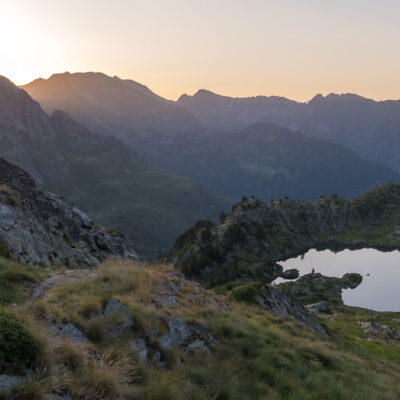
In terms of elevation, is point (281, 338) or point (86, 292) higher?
point (86, 292)

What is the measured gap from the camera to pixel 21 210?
92.2ft

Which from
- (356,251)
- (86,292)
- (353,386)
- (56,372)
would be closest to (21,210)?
(86,292)

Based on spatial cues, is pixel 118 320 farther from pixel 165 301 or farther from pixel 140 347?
pixel 165 301

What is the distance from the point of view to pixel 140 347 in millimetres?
11555

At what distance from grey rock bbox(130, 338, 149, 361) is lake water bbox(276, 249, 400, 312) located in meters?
120

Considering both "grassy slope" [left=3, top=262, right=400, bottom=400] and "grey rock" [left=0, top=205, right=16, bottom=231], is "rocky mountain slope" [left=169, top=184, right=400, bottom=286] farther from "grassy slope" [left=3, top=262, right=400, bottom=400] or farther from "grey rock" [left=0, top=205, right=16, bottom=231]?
"grassy slope" [left=3, top=262, right=400, bottom=400]

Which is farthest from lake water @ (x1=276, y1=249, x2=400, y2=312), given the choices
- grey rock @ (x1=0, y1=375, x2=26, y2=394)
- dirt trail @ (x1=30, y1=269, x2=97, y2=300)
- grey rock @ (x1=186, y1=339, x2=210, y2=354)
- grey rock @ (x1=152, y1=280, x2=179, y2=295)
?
grey rock @ (x1=0, y1=375, x2=26, y2=394)

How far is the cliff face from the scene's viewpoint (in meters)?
24.0

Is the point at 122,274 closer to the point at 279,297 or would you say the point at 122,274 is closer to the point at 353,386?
the point at 353,386

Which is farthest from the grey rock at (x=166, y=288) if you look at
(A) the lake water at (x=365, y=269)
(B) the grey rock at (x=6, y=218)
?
(A) the lake water at (x=365, y=269)

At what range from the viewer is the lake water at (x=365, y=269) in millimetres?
119975

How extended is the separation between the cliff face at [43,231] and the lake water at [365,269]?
103500 millimetres

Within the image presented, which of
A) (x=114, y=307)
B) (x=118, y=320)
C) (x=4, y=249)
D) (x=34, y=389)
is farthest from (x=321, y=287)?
(x=34, y=389)

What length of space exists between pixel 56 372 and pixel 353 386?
13.2 m
